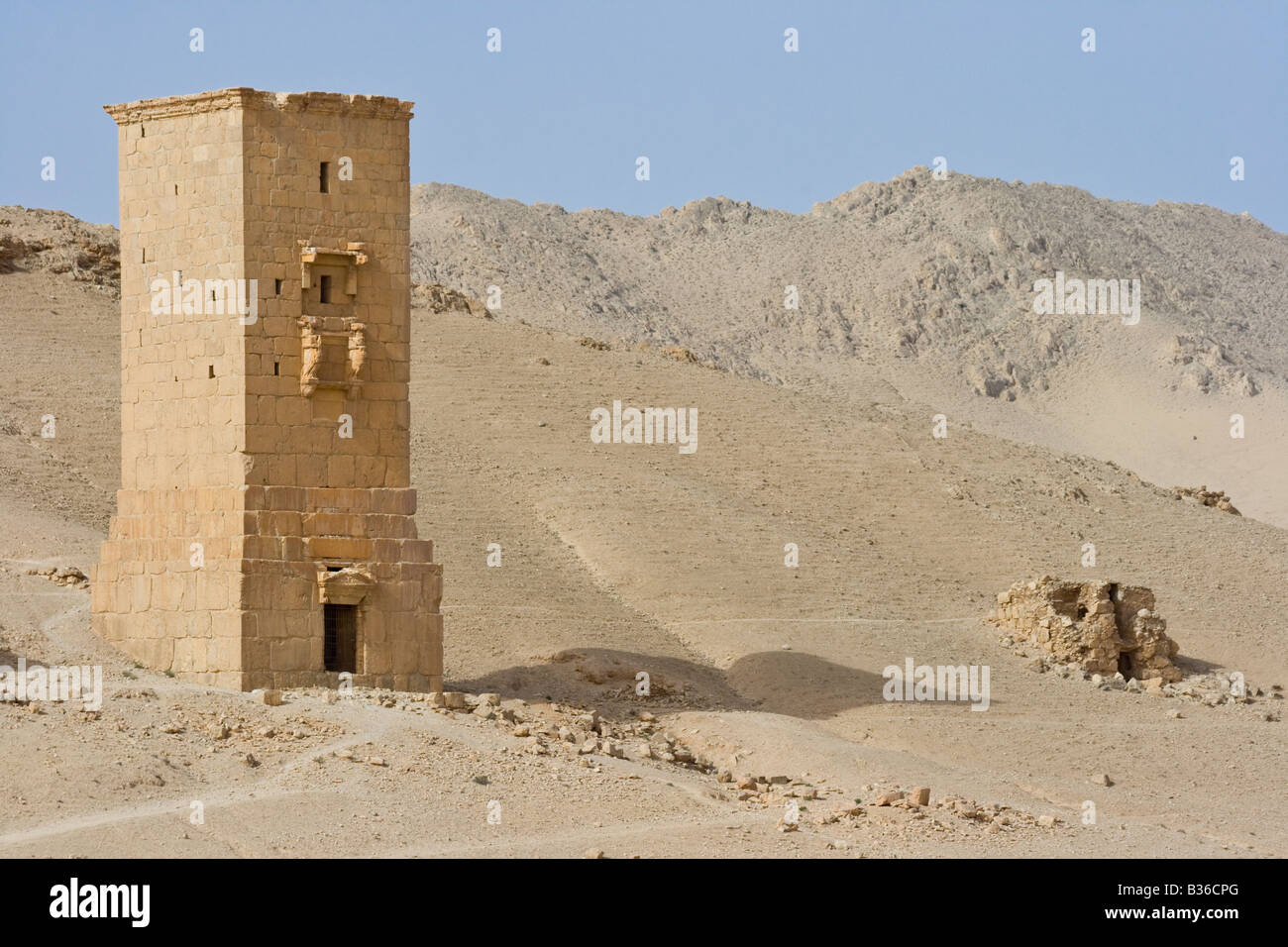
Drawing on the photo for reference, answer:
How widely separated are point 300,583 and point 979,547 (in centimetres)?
1945

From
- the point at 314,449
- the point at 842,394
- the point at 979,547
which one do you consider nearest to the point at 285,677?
the point at 314,449

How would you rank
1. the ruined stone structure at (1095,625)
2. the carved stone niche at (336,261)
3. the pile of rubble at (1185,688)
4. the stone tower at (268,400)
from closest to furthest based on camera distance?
the stone tower at (268,400) < the carved stone niche at (336,261) < the pile of rubble at (1185,688) < the ruined stone structure at (1095,625)

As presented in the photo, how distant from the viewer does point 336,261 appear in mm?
27000

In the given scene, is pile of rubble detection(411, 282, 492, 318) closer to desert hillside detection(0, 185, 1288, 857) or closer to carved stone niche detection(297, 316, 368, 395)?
desert hillside detection(0, 185, 1288, 857)

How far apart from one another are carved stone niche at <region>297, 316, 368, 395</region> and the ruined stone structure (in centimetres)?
1435

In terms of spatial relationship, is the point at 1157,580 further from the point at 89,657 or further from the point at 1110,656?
the point at 89,657

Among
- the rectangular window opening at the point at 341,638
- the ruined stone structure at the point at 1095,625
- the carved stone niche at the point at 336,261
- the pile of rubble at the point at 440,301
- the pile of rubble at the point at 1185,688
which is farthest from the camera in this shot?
the pile of rubble at the point at 440,301

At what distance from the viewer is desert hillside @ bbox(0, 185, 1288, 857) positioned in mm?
22234

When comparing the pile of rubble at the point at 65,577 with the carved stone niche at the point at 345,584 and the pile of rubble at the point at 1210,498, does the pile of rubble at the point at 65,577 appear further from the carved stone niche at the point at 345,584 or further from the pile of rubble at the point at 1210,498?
the pile of rubble at the point at 1210,498

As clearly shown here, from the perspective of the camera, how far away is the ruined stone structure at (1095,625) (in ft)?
118

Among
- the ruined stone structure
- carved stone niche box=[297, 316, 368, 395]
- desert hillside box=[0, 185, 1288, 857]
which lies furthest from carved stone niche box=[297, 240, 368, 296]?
the ruined stone structure

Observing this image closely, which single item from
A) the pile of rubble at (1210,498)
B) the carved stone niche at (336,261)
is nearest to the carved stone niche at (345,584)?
the carved stone niche at (336,261)

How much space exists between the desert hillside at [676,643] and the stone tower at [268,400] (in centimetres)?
119

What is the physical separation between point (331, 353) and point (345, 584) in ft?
9.56
